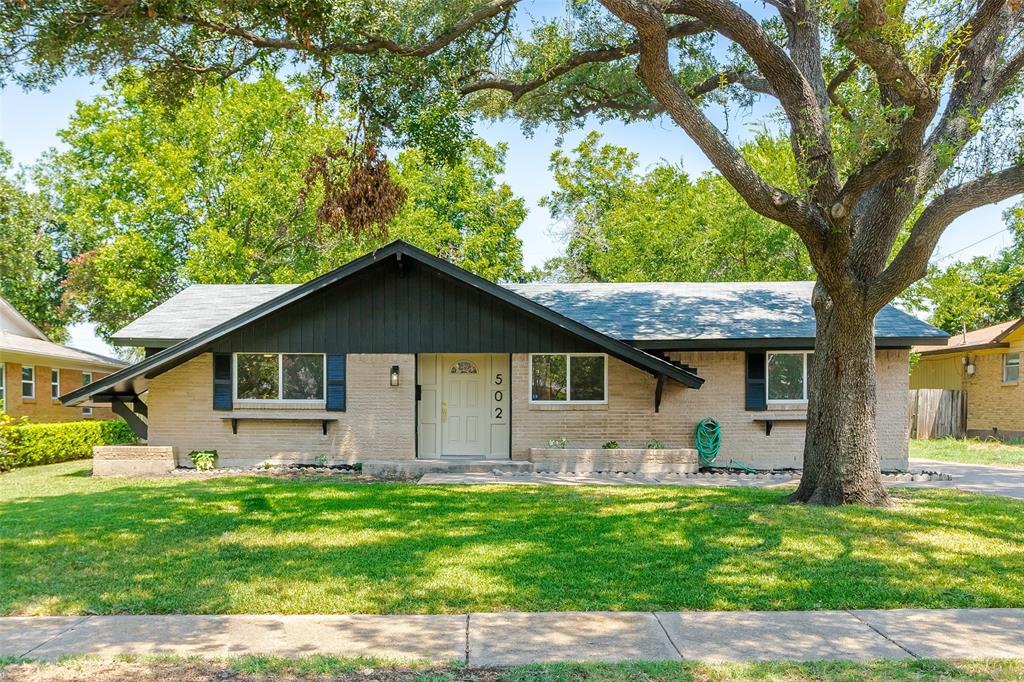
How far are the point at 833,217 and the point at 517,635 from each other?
6.74m

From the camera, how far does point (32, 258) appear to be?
33656 mm

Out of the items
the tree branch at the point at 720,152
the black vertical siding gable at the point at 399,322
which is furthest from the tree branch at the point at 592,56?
the black vertical siding gable at the point at 399,322

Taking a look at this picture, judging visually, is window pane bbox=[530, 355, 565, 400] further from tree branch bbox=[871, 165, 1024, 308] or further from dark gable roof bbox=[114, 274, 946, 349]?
tree branch bbox=[871, 165, 1024, 308]

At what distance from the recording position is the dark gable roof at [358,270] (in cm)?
1424

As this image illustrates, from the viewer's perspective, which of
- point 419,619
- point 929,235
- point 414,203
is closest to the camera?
point 419,619

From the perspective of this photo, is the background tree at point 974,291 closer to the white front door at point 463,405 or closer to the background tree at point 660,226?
the background tree at point 660,226

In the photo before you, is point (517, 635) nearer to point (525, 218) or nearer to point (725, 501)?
point (725, 501)

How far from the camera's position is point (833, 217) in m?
9.31

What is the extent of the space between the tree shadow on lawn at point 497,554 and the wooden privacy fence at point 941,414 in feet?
52.9

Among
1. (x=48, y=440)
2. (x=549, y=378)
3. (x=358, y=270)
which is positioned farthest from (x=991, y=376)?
(x=48, y=440)

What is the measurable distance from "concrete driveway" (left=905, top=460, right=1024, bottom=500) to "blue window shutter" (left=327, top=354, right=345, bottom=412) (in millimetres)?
10710

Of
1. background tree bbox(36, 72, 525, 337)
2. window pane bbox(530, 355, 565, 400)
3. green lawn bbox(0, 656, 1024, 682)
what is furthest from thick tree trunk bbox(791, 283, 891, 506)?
background tree bbox(36, 72, 525, 337)

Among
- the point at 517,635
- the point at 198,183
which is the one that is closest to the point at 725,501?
the point at 517,635

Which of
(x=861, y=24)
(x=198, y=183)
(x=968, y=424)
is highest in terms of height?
(x=198, y=183)
